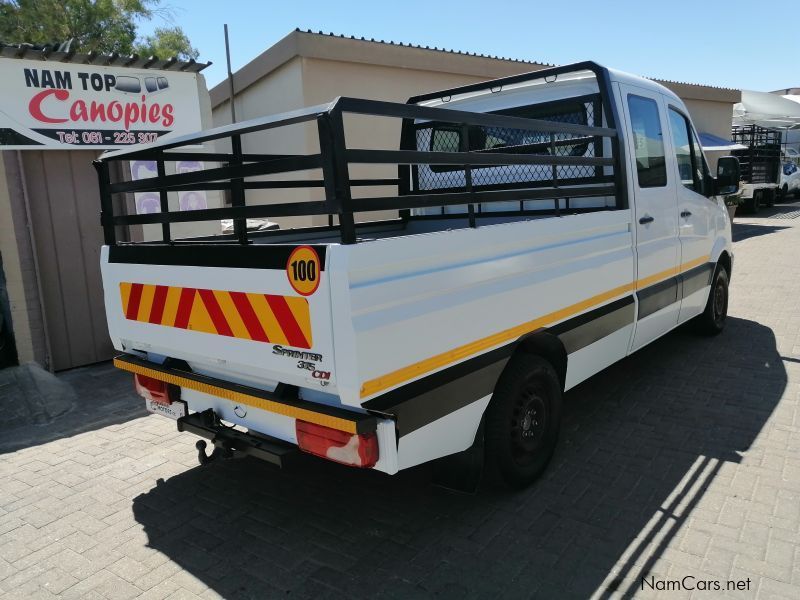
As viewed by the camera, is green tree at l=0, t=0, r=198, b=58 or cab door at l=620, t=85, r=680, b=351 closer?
cab door at l=620, t=85, r=680, b=351

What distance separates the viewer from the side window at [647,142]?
4.45 m

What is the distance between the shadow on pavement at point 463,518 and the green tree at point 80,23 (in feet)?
64.6

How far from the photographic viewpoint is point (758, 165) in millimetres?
22453

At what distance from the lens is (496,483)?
3588 mm

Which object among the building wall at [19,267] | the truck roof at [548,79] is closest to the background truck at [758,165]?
the truck roof at [548,79]

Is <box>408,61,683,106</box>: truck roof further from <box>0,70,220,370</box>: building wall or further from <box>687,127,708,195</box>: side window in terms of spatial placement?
<box>0,70,220,370</box>: building wall

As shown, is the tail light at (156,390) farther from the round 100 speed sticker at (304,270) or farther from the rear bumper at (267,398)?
the round 100 speed sticker at (304,270)

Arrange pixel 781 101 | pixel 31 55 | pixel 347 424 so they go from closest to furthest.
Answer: pixel 347 424
pixel 31 55
pixel 781 101

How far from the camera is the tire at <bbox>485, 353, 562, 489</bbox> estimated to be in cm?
325

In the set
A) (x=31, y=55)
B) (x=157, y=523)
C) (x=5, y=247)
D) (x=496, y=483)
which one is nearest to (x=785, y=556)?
(x=496, y=483)

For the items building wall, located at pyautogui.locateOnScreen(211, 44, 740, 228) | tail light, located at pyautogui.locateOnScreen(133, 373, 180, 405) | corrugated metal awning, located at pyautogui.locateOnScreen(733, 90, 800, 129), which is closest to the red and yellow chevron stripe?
tail light, located at pyautogui.locateOnScreen(133, 373, 180, 405)

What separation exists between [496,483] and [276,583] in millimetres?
1381

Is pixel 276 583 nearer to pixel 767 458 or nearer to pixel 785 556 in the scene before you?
pixel 785 556

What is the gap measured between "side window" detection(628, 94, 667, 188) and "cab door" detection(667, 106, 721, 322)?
306 millimetres
